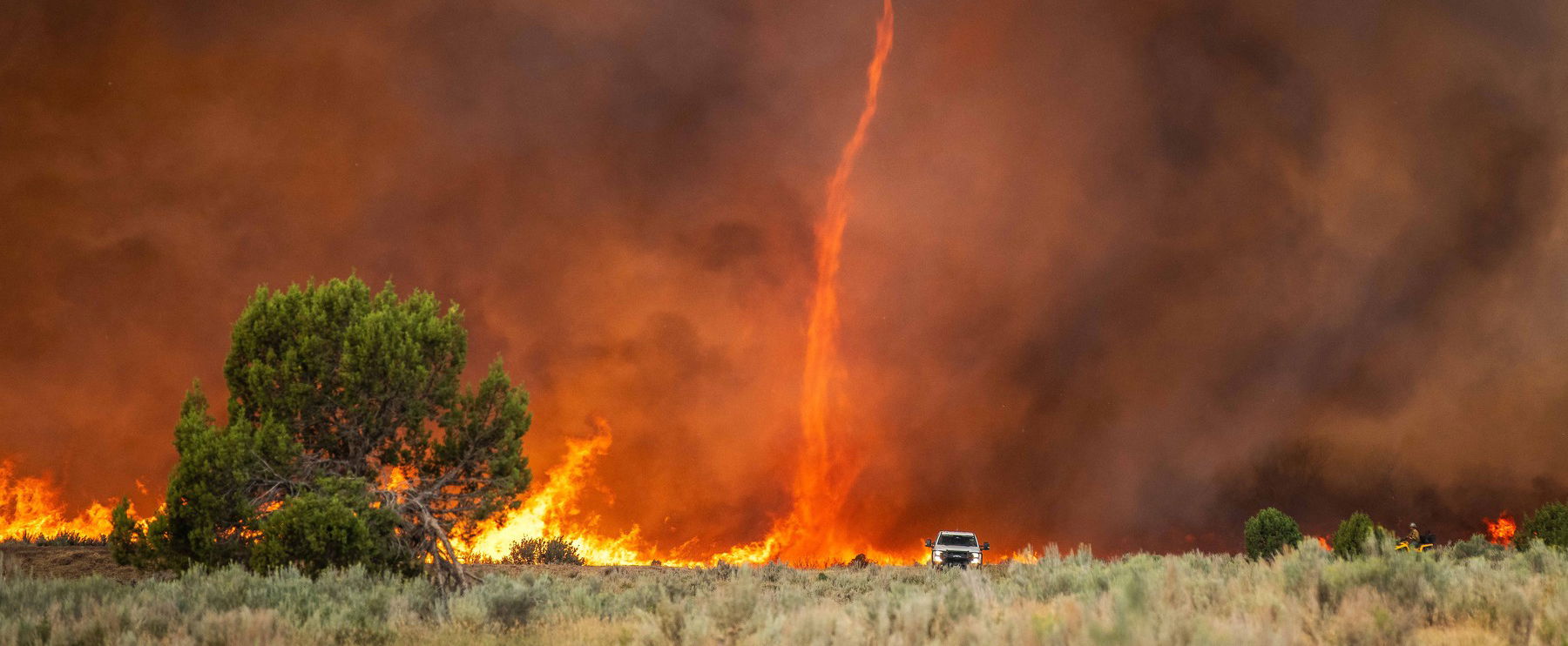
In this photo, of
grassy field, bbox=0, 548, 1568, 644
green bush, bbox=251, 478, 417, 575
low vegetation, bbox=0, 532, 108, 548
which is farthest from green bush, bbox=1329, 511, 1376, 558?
low vegetation, bbox=0, 532, 108, 548

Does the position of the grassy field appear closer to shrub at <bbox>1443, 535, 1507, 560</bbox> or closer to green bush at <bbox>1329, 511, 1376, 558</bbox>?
shrub at <bbox>1443, 535, 1507, 560</bbox>

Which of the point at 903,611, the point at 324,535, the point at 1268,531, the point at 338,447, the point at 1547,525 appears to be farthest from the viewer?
the point at 1268,531

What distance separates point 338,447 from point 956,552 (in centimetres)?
1855

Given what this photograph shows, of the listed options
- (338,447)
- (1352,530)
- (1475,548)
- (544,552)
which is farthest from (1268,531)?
(338,447)

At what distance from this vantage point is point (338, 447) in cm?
1811

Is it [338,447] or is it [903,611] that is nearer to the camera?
[903,611]

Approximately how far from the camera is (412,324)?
1838cm

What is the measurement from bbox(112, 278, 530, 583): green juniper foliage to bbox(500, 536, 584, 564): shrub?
11.9 metres

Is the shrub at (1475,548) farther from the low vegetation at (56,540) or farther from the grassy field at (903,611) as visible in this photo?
Answer: the low vegetation at (56,540)

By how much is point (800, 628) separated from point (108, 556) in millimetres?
18610

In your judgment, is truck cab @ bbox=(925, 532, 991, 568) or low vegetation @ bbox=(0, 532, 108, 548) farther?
truck cab @ bbox=(925, 532, 991, 568)

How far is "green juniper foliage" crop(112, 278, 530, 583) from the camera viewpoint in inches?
624

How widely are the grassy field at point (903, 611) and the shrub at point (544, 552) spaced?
17075 mm

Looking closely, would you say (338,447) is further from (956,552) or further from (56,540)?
(956,552)
